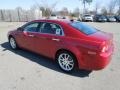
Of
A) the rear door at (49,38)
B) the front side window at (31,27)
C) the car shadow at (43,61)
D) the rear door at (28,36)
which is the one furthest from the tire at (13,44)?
the rear door at (49,38)

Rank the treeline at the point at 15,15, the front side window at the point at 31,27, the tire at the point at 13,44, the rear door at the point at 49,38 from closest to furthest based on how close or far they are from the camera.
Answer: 1. the rear door at the point at 49,38
2. the front side window at the point at 31,27
3. the tire at the point at 13,44
4. the treeline at the point at 15,15

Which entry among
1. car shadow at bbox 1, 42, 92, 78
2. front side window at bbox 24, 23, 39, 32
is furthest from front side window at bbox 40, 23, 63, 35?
car shadow at bbox 1, 42, 92, 78

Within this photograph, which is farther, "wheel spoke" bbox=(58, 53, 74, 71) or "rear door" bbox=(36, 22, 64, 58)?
"rear door" bbox=(36, 22, 64, 58)

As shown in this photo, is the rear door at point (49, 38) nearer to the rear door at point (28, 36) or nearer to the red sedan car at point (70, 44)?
the red sedan car at point (70, 44)

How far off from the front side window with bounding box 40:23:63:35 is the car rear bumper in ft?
3.72

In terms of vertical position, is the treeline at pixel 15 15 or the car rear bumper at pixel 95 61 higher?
the treeline at pixel 15 15

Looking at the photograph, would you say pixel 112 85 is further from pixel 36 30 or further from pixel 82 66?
pixel 36 30

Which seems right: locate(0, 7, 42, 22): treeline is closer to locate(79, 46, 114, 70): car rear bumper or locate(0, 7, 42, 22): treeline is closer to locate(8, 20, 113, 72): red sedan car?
locate(8, 20, 113, 72): red sedan car

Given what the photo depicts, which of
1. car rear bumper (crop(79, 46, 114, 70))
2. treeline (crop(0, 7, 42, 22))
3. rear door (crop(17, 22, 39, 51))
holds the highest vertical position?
treeline (crop(0, 7, 42, 22))

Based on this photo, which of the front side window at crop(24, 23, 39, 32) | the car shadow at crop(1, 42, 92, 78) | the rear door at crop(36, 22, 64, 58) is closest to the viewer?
the car shadow at crop(1, 42, 92, 78)

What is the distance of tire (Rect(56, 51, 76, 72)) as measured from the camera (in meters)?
5.19

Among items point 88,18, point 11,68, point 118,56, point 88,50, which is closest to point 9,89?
point 11,68

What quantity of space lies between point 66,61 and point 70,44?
0.58 m

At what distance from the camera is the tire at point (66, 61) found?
5185 mm
